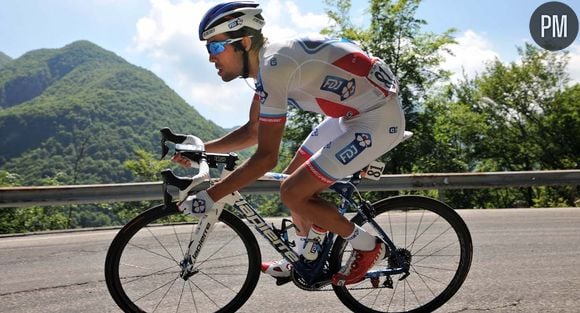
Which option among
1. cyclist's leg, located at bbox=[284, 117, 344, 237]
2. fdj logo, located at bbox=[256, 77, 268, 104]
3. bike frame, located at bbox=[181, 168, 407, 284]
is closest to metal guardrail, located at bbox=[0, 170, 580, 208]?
cyclist's leg, located at bbox=[284, 117, 344, 237]

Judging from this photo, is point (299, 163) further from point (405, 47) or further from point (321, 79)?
point (405, 47)

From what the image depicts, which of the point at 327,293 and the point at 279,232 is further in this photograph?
the point at 327,293

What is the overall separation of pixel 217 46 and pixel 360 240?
4.93 feet

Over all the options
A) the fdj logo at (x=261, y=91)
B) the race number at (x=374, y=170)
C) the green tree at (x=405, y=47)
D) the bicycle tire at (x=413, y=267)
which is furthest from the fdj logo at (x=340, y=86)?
the green tree at (x=405, y=47)

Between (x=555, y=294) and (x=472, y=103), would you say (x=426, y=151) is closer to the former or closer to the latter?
(x=472, y=103)

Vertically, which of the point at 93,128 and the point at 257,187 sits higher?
the point at 93,128

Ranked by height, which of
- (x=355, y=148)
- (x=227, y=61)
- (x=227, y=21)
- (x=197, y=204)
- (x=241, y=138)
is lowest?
(x=197, y=204)

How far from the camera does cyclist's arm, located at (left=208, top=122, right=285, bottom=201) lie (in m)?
2.88

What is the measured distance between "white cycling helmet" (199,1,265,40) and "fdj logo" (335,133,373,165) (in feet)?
2.97

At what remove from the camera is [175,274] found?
3.91 m

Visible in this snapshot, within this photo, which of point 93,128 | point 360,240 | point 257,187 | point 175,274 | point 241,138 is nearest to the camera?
point 360,240

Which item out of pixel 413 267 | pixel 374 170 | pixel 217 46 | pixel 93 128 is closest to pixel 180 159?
pixel 217 46

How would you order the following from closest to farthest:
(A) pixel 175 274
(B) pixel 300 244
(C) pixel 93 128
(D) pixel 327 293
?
(B) pixel 300 244, (A) pixel 175 274, (D) pixel 327 293, (C) pixel 93 128

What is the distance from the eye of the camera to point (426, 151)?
31.4m
